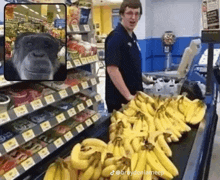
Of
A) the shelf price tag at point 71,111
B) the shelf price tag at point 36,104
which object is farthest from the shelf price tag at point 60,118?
the shelf price tag at point 36,104

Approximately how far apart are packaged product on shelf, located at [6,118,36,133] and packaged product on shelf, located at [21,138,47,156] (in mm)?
244

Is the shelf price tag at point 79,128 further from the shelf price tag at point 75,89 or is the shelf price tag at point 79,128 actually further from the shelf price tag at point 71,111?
the shelf price tag at point 75,89

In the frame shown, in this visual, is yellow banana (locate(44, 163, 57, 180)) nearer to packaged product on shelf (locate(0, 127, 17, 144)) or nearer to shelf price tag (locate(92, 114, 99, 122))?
packaged product on shelf (locate(0, 127, 17, 144))

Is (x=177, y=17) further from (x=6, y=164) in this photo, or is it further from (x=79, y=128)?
(x=6, y=164)

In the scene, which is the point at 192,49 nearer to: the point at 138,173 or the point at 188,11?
the point at 138,173

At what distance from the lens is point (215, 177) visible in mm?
3357

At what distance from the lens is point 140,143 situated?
1.64 m

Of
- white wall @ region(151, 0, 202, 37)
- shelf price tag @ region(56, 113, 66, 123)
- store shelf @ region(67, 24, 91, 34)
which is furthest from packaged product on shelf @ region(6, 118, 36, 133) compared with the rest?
white wall @ region(151, 0, 202, 37)

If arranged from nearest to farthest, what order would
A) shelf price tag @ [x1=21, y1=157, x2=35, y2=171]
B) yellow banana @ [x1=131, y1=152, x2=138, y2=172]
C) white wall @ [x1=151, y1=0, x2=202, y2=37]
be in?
1. yellow banana @ [x1=131, y1=152, x2=138, y2=172]
2. shelf price tag @ [x1=21, y1=157, x2=35, y2=171]
3. white wall @ [x1=151, y1=0, x2=202, y2=37]

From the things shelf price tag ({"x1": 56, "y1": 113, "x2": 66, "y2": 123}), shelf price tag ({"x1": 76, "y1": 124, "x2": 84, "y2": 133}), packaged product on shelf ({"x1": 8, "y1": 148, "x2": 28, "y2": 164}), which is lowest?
packaged product on shelf ({"x1": 8, "y1": 148, "x2": 28, "y2": 164})

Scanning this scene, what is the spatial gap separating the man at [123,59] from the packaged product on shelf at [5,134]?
1046 millimetres

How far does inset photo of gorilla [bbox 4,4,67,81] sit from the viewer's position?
31.2 inches

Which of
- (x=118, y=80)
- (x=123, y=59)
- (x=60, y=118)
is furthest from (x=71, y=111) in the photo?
(x=123, y=59)

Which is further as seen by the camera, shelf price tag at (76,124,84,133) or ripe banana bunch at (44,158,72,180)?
shelf price tag at (76,124,84,133)
